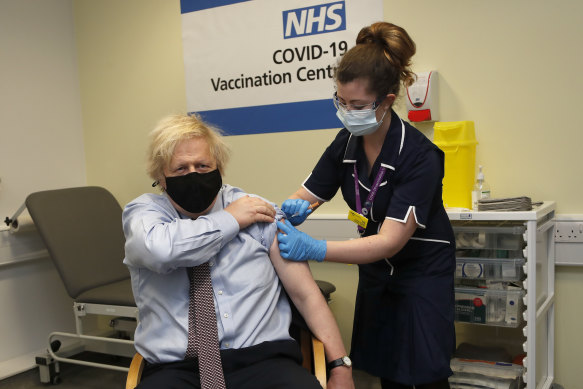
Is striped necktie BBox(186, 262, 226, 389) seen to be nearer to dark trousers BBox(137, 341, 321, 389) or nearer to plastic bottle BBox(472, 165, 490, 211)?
dark trousers BBox(137, 341, 321, 389)

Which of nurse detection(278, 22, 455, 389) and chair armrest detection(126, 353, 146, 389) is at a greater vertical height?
nurse detection(278, 22, 455, 389)

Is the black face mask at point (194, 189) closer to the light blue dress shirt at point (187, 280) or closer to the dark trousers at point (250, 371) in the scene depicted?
the light blue dress shirt at point (187, 280)

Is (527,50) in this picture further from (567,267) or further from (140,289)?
(140,289)

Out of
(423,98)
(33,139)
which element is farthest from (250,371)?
(33,139)

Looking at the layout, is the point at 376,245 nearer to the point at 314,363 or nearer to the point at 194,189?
the point at 314,363

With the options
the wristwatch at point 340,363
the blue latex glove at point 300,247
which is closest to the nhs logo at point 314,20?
the blue latex glove at point 300,247

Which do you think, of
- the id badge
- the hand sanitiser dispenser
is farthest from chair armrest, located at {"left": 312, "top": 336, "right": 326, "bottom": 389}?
the hand sanitiser dispenser

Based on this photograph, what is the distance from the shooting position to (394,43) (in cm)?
159

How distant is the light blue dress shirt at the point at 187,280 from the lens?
4.95 feet

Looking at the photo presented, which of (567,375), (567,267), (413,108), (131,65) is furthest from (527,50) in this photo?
(131,65)

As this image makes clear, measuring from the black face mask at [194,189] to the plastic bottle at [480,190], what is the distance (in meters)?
1.20

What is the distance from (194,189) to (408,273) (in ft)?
2.40

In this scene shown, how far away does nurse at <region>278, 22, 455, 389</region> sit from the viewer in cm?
161

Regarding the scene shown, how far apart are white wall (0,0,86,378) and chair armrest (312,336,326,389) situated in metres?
2.35
